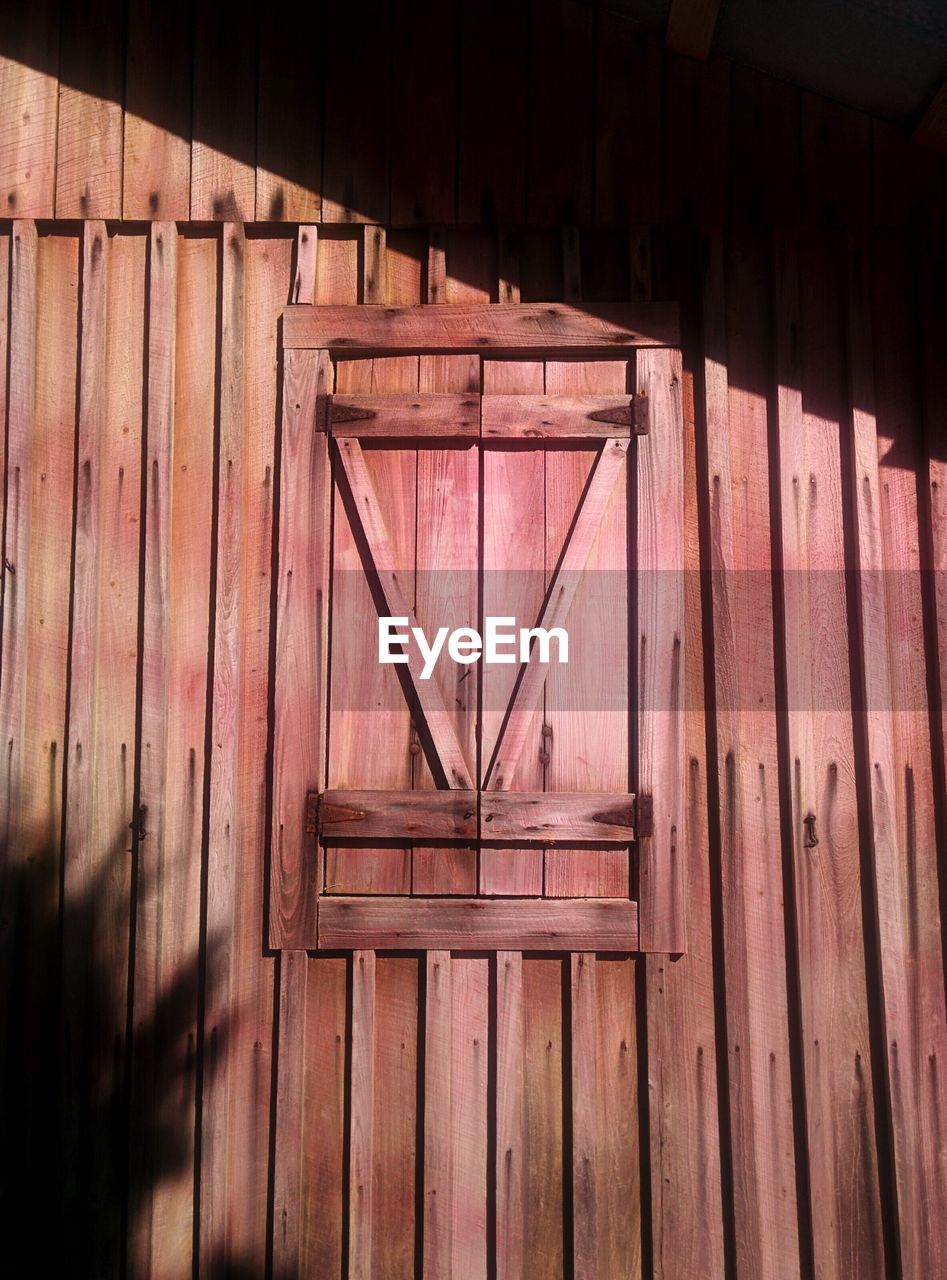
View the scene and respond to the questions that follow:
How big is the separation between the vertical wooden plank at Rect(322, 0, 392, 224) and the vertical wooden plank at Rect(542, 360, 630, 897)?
102 centimetres

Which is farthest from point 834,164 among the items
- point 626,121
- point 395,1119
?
point 395,1119

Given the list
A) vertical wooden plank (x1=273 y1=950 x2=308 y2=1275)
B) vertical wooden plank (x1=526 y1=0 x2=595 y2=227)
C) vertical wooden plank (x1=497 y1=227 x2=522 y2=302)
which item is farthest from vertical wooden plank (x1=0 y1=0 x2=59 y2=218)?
vertical wooden plank (x1=273 y1=950 x2=308 y2=1275)

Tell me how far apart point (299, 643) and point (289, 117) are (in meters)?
1.92

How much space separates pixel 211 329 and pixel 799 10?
223cm

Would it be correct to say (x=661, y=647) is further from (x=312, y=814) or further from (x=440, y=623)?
(x=312, y=814)

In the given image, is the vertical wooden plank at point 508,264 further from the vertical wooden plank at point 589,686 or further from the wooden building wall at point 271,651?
the vertical wooden plank at point 589,686

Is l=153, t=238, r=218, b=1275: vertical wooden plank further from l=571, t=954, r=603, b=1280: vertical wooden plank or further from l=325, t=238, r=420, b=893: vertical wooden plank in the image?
l=571, t=954, r=603, b=1280: vertical wooden plank

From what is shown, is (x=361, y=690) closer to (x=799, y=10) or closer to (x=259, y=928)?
(x=259, y=928)

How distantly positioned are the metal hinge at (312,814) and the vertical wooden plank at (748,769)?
4.46 ft

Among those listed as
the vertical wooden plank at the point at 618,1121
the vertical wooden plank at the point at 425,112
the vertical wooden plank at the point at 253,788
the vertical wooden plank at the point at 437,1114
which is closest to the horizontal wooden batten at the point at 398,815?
the vertical wooden plank at the point at 253,788

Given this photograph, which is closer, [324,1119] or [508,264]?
[324,1119]

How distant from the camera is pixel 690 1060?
105 inches

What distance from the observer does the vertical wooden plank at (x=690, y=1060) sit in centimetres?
261

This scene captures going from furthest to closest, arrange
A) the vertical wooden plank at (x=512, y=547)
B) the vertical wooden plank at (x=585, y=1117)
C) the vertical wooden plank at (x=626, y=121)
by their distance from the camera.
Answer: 1. the vertical wooden plank at (x=626, y=121)
2. the vertical wooden plank at (x=512, y=547)
3. the vertical wooden plank at (x=585, y=1117)
